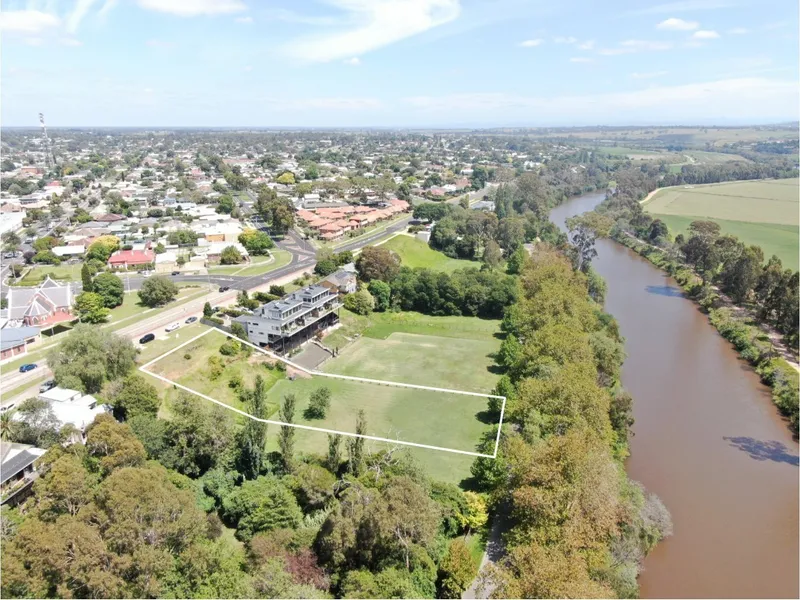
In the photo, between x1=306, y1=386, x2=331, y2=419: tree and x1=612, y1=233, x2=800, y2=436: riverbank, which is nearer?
x1=306, y1=386, x2=331, y2=419: tree

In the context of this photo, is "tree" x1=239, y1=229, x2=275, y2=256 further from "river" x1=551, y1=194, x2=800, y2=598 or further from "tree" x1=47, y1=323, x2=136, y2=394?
"river" x1=551, y1=194, x2=800, y2=598

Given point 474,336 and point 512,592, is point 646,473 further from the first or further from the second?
point 474,336

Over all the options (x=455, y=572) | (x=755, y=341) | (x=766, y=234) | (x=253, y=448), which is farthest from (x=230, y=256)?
(x=766, y=234)

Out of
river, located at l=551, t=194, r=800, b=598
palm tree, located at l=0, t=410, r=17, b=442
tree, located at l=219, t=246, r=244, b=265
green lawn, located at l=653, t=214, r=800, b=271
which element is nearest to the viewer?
river, located at l=551, t=194, r=800, b=598

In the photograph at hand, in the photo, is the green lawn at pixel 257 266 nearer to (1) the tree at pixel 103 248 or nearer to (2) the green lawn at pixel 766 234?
(1) the tree at pixel 103 248

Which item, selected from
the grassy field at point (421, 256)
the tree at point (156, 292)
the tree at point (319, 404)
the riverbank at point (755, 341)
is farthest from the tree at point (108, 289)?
the riverbank at point (755, 341)

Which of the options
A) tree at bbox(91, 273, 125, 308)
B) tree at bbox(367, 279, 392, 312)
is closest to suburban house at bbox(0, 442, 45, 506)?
tree at bbox(91, 273, 125, 308)
